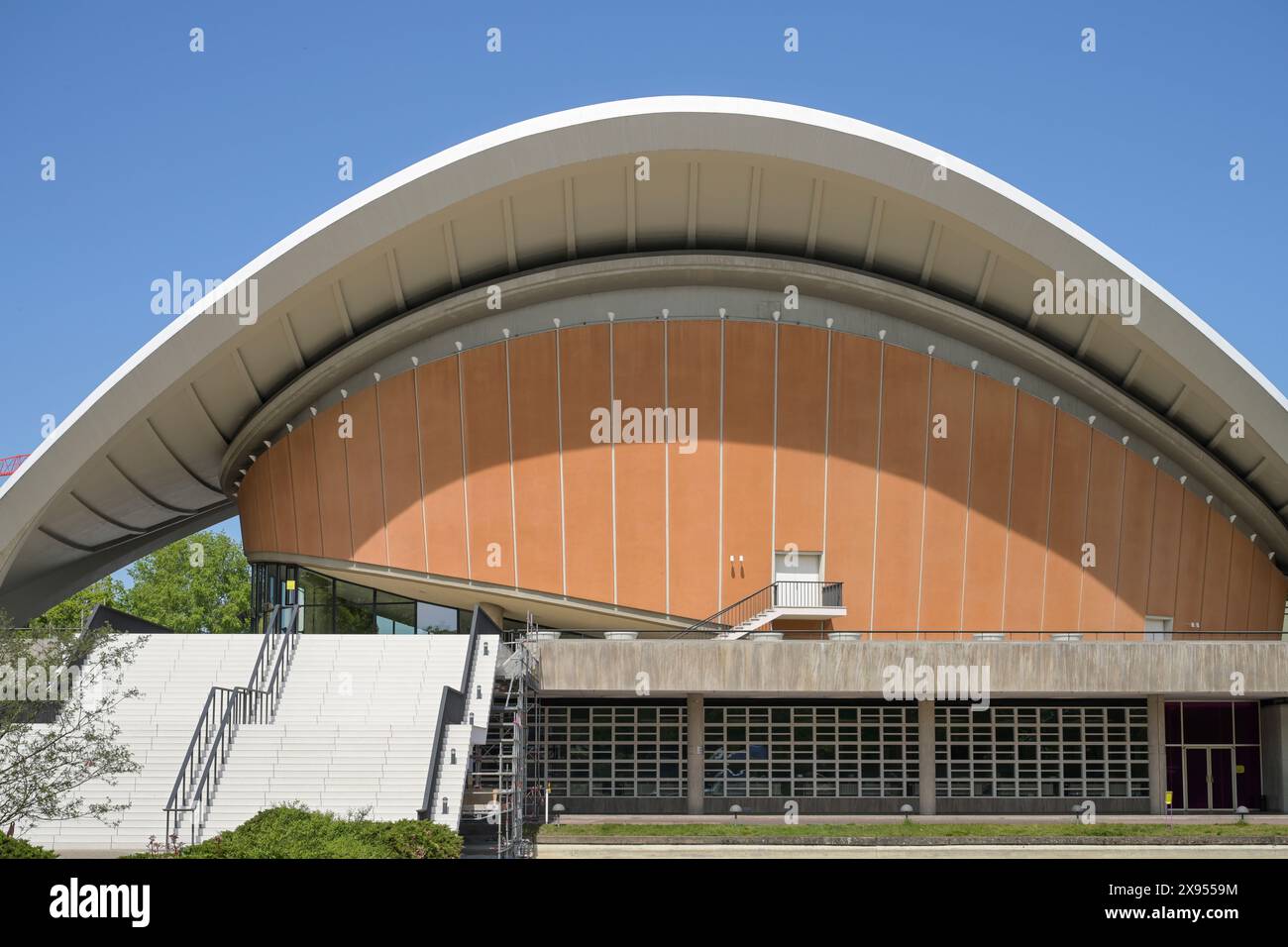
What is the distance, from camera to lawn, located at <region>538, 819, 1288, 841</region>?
24.0 metres

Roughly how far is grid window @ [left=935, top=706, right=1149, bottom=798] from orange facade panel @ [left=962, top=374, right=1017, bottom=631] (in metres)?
2.57

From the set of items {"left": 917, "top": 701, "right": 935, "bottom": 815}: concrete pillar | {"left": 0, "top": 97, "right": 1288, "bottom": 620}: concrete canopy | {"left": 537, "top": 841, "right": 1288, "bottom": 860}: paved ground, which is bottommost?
{"left": 537, "top": 841, "right": 1288, "bottom": 860}: paved ground

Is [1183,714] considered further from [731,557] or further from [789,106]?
[789,106]

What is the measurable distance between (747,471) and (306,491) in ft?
38.9

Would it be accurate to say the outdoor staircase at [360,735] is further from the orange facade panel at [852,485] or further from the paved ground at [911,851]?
the orange facade panel at [852,485]

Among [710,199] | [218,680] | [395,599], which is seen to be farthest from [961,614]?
[218,680]

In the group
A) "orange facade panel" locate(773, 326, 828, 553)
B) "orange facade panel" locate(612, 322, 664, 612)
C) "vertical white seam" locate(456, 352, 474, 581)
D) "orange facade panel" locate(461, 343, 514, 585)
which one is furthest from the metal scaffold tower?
"orange facade panel" locate(773, 326, 828, 553)

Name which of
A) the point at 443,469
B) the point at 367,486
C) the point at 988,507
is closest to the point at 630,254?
the point at 443,469

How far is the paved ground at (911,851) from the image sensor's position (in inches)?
901

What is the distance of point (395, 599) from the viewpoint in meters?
34.0

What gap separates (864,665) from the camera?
94.9ft

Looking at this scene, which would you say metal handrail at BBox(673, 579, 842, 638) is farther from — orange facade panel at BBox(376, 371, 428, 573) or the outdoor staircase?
the outdoor staircase

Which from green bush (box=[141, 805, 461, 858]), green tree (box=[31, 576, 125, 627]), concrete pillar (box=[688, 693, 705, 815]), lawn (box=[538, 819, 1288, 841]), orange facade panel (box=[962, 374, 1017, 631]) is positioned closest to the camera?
green bush (box=[141, 805, 461, 858])

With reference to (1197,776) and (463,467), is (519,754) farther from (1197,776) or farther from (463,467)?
(1197,776)
